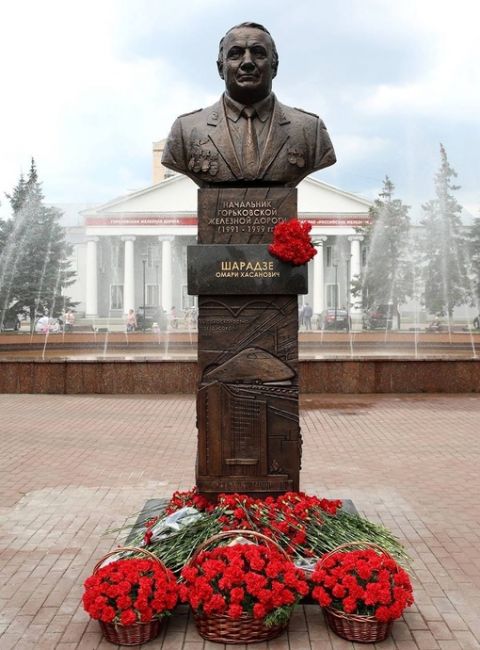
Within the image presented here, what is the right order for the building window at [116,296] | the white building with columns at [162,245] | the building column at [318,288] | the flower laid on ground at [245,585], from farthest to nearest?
the building window at [116,296]
the white building with columns at [162,245]
the building column at [318,288]
the flower laid on ground at [245,585]

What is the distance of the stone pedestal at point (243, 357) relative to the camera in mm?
4629

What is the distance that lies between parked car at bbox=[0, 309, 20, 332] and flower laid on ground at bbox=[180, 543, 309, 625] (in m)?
31.4

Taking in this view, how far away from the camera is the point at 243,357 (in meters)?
4.64

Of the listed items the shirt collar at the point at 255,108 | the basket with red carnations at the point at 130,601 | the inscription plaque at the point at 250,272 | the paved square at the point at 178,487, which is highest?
the shirt collar at the point at 255,108

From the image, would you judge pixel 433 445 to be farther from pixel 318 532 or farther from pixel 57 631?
pixel 57 631

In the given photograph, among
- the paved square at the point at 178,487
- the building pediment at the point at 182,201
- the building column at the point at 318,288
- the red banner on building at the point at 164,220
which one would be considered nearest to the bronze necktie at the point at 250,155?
the paved square at the point at 178,487

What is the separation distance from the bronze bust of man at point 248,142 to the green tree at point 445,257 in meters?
32.2

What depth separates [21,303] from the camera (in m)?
33.2

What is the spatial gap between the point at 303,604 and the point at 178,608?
67cm

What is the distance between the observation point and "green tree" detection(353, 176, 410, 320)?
39.4 m

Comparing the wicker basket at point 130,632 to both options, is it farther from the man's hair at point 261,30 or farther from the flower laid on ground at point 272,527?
the man's hair at point 261,30

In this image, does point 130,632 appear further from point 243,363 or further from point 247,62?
point 247,62

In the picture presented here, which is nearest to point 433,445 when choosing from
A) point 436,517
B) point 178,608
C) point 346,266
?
point 436,517

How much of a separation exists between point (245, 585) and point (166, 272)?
48344 mm
